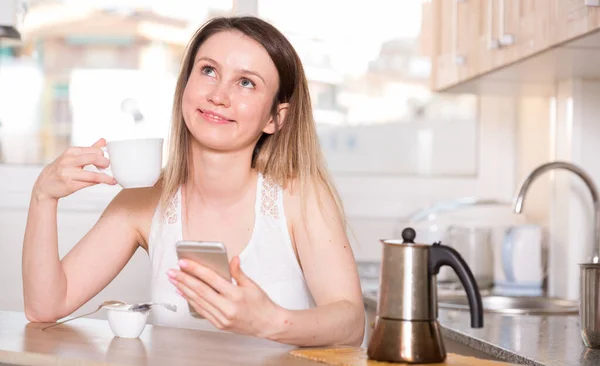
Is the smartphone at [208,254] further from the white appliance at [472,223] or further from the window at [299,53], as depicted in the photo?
the window at [299,53]

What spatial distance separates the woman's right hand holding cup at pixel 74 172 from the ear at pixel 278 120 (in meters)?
0.41

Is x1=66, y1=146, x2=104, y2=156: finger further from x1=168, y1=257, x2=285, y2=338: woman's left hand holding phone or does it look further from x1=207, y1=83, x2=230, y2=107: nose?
x1=168, y1=257, x2=285, y2=338: woman's left hand holding phone

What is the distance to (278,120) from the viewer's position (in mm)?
2092

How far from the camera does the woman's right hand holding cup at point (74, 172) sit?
174 centimetres

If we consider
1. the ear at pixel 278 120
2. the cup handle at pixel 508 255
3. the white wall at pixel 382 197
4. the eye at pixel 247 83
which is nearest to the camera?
the eye at pixel 247 83

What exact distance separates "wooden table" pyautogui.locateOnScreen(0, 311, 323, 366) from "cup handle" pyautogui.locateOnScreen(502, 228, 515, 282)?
61.4 inches

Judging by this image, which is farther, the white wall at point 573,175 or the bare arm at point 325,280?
the white wall at point 573,175

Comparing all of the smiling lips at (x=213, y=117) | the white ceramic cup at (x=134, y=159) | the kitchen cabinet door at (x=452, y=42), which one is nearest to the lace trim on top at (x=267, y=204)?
the smiling lips at (x=213, y=117)

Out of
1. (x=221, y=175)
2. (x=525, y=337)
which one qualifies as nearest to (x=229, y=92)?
(x=221, y=175)

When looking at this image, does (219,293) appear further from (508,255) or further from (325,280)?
(508,255)

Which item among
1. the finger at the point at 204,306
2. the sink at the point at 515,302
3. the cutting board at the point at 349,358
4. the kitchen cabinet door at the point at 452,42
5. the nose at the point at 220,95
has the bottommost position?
the sink at the point at 515,302

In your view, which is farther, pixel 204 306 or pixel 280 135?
pixel 280 135

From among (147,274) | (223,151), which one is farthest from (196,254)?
(147,274)

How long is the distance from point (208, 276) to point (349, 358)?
286 mm
